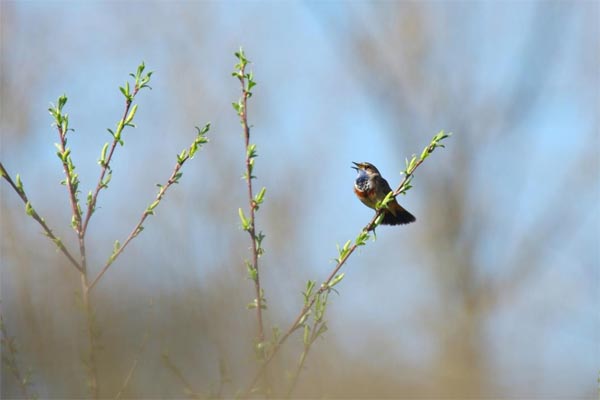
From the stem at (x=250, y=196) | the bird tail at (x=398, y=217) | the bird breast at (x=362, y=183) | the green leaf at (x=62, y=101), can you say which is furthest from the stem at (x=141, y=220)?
the bird breast at (x=362, y=183)

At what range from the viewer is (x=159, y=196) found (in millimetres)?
2021

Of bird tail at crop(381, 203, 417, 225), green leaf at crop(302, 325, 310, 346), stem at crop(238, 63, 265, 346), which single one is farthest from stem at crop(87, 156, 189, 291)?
bird tail at crop(381, 203, 417, 225)

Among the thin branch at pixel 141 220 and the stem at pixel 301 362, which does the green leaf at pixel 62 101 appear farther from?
the stem at pixel 301 362

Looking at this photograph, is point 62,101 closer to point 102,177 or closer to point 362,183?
point 102,177

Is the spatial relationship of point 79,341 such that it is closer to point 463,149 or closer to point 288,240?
point 288,240

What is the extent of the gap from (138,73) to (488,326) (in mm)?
8709

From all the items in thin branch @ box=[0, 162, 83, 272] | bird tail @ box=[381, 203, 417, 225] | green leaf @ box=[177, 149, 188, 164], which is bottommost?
thin branch @ box=[0, 162, 83, 272]

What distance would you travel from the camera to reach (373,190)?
4.57 metres

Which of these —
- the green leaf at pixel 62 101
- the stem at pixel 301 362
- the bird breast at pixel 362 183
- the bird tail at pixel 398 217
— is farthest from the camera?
the bird breast at pixel 362 183

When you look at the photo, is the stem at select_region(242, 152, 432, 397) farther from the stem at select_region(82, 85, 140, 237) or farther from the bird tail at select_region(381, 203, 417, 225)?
the bird tail at select_region(381, 203, 417, 225)

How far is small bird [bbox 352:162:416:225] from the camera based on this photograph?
4391 millimetres

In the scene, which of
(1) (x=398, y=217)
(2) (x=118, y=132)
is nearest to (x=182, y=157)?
(2) (x=118, y=132)

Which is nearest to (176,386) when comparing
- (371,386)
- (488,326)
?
(371,386)

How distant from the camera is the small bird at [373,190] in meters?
4.39
